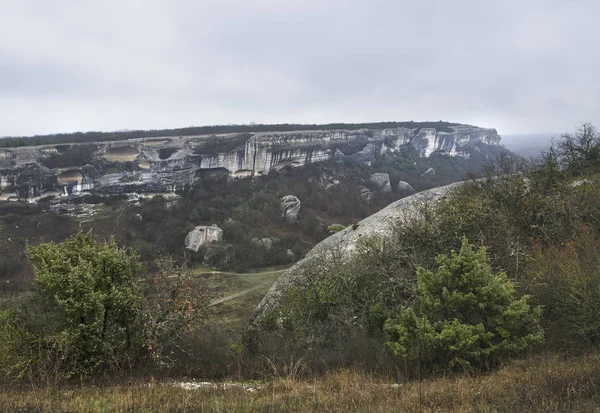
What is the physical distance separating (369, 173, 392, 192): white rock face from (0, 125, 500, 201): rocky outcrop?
9055 mm

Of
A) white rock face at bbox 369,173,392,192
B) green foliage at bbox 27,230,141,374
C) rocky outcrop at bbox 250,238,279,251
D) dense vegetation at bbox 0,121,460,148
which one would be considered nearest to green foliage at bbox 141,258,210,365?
green foliage at bbox 27,230,141,374

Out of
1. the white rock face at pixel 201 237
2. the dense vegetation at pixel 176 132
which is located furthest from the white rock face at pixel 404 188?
the white rock face at pixel 201 237

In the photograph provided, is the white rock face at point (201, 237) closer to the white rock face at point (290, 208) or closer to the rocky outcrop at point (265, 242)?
the rocky outcrop at point (265, 242)

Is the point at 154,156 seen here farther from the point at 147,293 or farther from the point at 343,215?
the point at 147,293

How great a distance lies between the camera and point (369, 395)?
615cm

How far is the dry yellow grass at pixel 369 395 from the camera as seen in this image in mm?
5453

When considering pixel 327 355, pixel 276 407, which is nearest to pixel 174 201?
pixel 327 355

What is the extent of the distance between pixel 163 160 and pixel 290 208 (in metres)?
22.8

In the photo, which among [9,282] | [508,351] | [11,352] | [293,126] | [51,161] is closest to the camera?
[508,351]

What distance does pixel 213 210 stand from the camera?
180 feet

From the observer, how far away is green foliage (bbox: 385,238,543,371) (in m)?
7.57

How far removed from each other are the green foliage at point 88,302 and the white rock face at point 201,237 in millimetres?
37746

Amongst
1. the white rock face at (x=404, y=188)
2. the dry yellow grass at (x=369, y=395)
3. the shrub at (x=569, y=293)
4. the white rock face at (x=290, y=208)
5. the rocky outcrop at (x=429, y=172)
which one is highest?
the rocky outcrop at (x=429, y=172)

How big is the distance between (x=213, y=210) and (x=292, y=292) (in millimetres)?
42411
